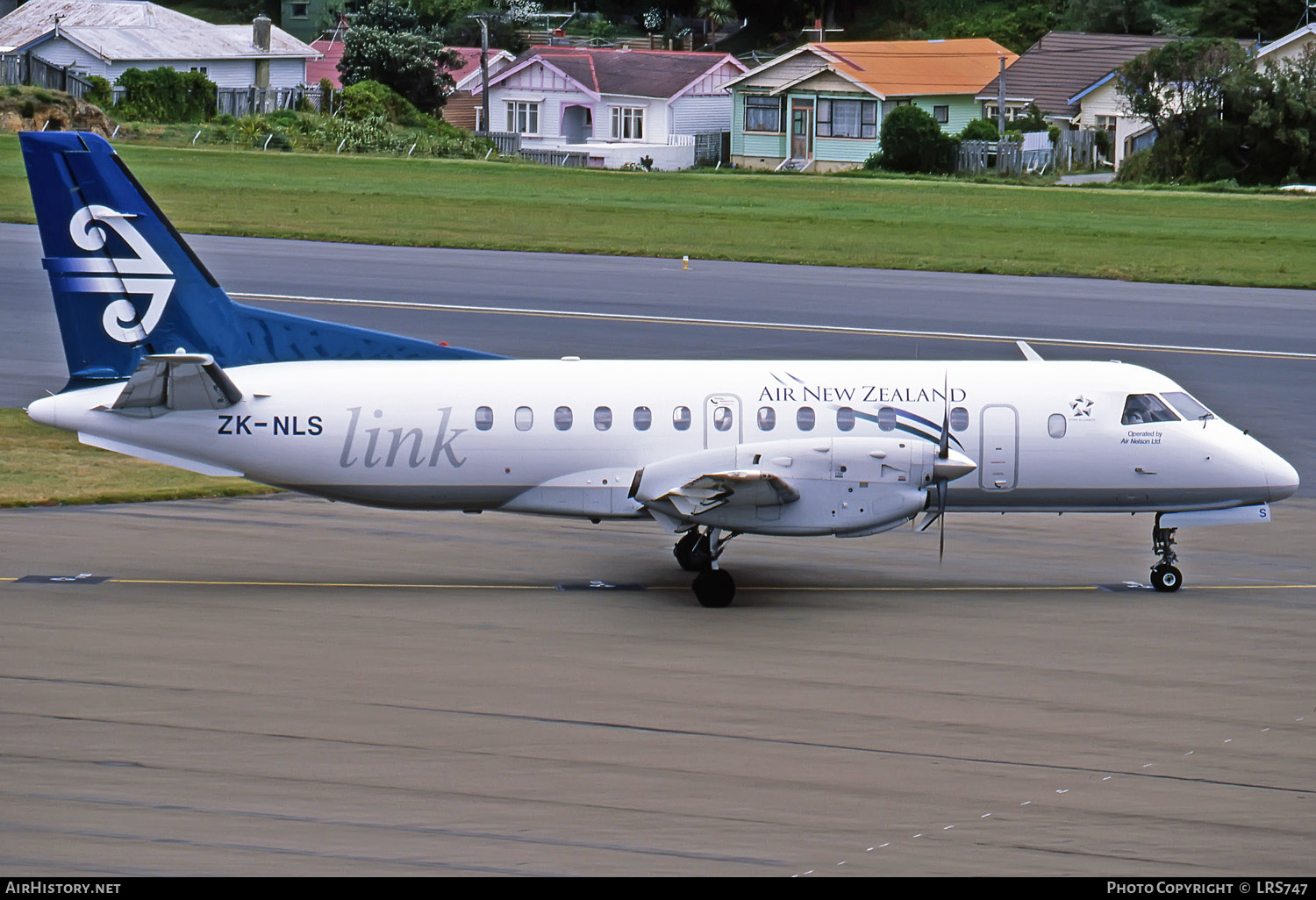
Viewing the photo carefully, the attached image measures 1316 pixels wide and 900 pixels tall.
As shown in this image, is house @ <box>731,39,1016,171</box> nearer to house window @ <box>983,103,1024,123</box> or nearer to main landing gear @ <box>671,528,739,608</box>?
house window @ <box>983,103,1024,123</box>

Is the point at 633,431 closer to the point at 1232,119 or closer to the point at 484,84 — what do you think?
→ the point at 1232,119

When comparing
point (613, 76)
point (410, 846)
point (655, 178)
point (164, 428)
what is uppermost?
point (613, 76)

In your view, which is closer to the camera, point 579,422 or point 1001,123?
point 579,422

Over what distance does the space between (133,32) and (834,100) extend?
47.8m

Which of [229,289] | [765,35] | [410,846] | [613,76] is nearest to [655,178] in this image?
[613,76]

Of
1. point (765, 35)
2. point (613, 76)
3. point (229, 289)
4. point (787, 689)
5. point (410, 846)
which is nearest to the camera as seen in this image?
point (410, 846)

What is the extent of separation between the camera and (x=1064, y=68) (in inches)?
4099

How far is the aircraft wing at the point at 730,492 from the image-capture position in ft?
63.4

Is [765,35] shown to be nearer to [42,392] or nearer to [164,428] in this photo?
[42,392]

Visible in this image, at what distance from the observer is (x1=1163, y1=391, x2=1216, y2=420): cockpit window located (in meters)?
21.3

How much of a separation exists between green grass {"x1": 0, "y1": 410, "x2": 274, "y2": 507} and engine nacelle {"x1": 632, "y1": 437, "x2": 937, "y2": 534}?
9.18 metres

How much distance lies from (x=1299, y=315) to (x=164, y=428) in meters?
37.9

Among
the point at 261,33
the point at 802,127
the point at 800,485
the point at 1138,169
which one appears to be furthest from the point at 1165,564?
the point at 261,33

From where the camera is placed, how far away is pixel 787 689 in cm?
1666
